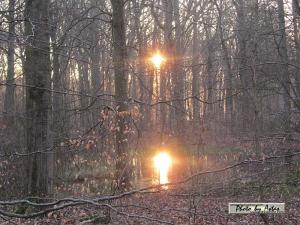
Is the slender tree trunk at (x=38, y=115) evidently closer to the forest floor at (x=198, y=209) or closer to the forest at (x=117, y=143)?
the forest at (x=117, y=143)

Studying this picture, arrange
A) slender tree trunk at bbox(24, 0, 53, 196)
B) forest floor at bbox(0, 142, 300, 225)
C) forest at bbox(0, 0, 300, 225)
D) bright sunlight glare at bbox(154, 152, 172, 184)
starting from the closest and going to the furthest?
forest at bbox(0, 0, 300, 225), forest floor at bbox(0, 142, 300, 225), slender tree trunk at bbox(24, 0, 53, 196), bright sunlight glare at bbox(154, 152, 172, 184)

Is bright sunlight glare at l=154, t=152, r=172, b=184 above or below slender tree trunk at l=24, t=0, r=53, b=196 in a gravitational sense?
below

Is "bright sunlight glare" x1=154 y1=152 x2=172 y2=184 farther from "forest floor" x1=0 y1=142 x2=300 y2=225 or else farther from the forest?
"forest floor" x1=0 y1=142 x2=300 y2=225

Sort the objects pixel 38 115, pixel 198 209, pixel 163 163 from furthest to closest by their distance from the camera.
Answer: pixel 163 163 < pixel 198 209 < pixel 38 115

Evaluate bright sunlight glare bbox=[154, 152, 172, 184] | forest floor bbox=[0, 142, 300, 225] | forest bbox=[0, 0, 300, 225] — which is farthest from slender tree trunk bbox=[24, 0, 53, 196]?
bright sunlight glare bbox=[154, 152, 172, 184]

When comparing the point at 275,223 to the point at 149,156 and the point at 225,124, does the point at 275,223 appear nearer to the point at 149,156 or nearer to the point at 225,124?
the point at 149,156

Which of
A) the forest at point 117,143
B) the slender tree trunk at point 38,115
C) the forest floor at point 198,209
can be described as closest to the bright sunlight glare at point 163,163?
the forest at point 117,143

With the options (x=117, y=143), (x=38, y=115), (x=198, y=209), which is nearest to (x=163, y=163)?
(x=117, y=143)

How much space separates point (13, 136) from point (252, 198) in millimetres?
6995

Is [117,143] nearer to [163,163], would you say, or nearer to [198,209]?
[198,209]

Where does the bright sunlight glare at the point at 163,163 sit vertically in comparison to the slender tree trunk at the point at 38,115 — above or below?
below

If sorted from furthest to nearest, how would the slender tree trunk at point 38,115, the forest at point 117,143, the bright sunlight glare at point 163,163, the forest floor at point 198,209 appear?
the bright sunlight glare at point 163,163, the slender tree trunk at point 38,115, the forest floor at point 198,209, the forest at point 117,143

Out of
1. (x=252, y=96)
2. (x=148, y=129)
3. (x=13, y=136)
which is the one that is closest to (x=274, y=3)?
(x=252, y=96)

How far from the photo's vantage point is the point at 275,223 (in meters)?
9.87
